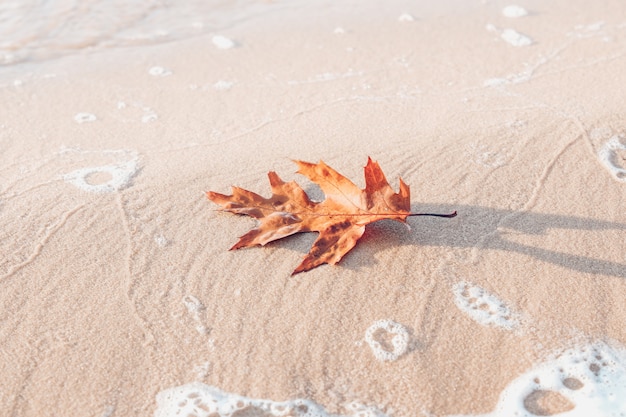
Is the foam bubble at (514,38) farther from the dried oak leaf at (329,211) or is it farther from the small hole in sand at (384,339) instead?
the small hole in sand at (384,339)

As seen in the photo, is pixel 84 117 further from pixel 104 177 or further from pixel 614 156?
pixel 614 156

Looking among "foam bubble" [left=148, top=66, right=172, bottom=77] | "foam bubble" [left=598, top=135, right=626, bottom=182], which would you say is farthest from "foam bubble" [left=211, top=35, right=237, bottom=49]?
"foam bubble" [left=598, top=135, right=626, bottom=182]

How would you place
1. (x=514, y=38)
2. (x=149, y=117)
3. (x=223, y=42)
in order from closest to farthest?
(x=149, y=117) → (x=514, y=38) → (x=223, y=42)

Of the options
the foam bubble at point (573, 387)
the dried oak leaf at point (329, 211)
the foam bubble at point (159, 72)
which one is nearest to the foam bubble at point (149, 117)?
the foam bubble at point (159, 72)

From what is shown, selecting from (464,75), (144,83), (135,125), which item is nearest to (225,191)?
(135,125)

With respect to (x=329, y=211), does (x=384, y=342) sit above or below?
below

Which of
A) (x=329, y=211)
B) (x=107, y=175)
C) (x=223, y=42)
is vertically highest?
(x=329, y=211)

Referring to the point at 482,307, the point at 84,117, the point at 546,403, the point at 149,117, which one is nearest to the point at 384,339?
the point at 482,307
